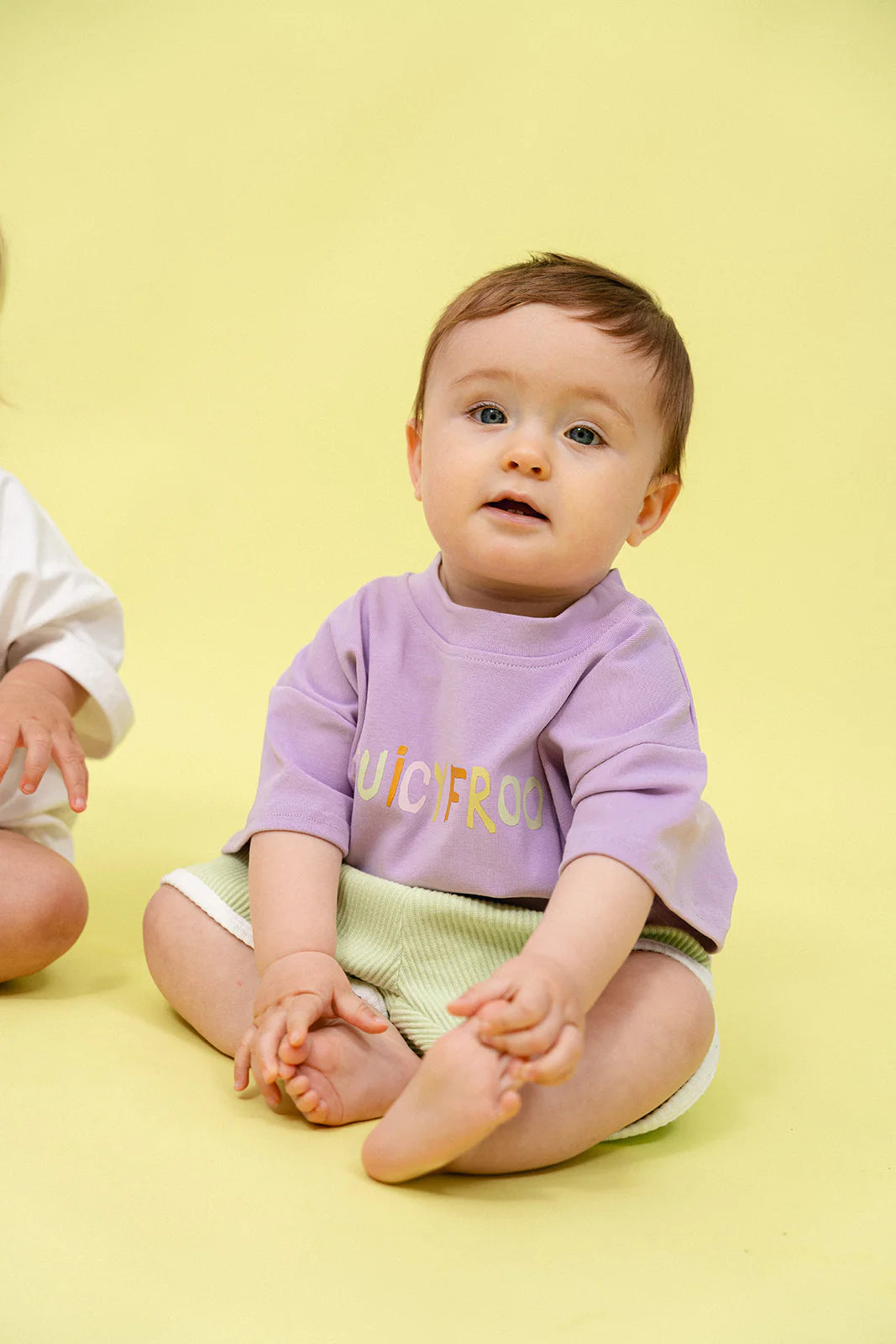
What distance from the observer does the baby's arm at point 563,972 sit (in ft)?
2.98

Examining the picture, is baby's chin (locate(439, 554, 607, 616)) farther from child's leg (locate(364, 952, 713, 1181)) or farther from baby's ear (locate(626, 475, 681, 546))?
child's leg (locate(364, 952, 713, 1181))

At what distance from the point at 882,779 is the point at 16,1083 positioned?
1.33m

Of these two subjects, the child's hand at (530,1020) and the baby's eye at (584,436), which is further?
the baby's eye at (584,436)

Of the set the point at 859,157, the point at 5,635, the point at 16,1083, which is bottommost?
the point at 16,1083

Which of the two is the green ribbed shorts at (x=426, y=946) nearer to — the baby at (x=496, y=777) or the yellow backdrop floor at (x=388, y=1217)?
the baby at (x=496, y=777)

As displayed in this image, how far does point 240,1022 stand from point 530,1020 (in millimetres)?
313

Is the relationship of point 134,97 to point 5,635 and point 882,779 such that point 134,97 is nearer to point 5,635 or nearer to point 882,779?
point 5,635

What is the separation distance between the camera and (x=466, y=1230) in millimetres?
899

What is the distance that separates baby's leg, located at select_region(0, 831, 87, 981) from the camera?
48.3 inches

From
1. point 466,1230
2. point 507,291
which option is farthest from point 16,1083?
point 507,291

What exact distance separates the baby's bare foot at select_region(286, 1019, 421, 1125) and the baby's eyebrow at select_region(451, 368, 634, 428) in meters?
0.49

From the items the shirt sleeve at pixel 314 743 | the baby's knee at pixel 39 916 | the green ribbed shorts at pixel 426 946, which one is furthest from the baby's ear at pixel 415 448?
the baby's knee at pixel 39 916

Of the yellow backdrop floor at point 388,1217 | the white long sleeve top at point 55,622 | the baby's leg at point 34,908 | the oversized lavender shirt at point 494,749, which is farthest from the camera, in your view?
the white long sleeve top at point 55,622

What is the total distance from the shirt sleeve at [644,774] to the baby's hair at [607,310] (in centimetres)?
18
